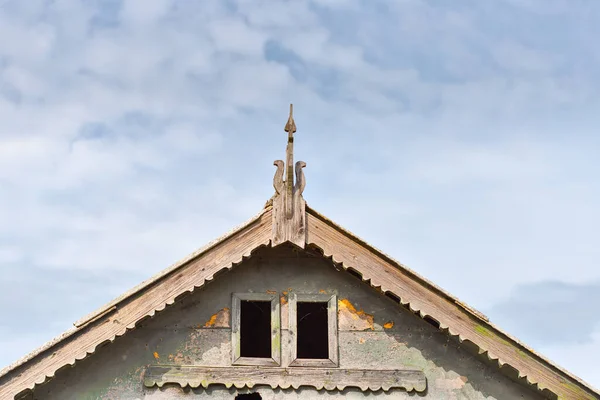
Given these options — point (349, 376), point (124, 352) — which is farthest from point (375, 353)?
point (124, 352)

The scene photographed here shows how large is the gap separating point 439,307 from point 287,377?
1989 millimetres

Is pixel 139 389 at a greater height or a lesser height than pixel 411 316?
lesser

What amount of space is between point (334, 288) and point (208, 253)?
64.2 inches

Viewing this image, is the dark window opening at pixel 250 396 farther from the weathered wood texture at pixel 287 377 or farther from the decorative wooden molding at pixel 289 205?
the decorative wooden molding at pixel 289 205

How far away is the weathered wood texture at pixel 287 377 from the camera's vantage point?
9375 millimetres

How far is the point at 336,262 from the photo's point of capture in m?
9.59

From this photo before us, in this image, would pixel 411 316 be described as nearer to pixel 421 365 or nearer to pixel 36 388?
pixel 421 365

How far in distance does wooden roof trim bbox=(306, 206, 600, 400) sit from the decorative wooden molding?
0.13m

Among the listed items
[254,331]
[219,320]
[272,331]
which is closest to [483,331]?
[272,331]

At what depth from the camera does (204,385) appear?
935 cm

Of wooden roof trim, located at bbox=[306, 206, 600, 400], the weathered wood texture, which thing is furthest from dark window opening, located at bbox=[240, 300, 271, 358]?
wooden roof trim, located at bbox=[306, 206, 600, 400]

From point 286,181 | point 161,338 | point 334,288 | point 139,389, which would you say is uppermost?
point 286,181

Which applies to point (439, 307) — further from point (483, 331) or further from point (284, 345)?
point (284, 345)

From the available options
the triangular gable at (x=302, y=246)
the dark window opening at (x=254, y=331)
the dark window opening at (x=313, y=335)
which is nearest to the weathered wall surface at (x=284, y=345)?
the triangular gable at (x=302, y=246)
